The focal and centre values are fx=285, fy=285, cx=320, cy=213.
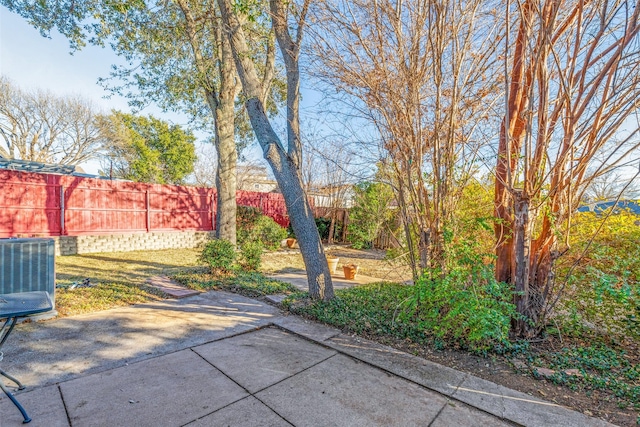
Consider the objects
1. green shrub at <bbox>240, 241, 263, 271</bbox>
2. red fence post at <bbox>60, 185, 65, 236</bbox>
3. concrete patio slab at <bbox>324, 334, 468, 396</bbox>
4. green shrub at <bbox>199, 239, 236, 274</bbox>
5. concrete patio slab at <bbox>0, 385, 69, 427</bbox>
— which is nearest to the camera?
concrete patio slab at <bbox>0, 385, 69, 427</bbox>

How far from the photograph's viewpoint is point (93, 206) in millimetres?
8242

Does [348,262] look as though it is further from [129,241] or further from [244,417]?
[244,417]

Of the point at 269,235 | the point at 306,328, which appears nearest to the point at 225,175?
the point at 269,235

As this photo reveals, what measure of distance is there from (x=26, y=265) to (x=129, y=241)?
589cm

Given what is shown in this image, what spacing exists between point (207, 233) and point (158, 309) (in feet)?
22.8

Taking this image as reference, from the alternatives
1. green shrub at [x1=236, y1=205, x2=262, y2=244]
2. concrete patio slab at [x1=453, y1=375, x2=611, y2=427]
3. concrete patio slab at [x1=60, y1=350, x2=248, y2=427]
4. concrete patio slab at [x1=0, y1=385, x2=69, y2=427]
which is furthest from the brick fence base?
concrete patio slab at [x1=453, y1=375, x2=611, y2=427]

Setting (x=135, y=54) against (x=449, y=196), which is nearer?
(x=449, y=196)

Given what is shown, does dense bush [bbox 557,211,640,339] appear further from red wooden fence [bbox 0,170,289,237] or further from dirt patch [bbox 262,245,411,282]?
red wooden fence [bbox 0,170,289,237]

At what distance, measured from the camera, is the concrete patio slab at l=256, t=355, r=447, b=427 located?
183cm

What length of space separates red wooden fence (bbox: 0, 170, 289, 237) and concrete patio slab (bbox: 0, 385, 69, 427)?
24.5 ft

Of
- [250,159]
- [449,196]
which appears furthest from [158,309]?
[250,159]

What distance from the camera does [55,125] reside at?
17.8 metres

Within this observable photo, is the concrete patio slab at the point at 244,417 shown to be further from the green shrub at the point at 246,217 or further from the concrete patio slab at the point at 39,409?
the green shrub at the point at 246,217

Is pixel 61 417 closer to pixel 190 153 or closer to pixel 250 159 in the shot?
pixel 250 159
